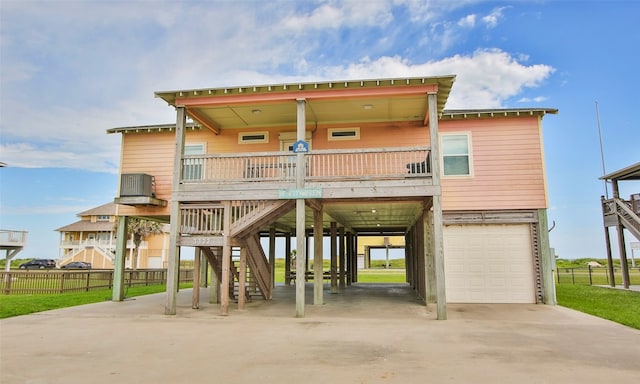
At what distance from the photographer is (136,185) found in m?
13.2

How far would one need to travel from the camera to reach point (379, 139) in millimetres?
12961

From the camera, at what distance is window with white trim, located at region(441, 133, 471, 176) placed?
509 inches

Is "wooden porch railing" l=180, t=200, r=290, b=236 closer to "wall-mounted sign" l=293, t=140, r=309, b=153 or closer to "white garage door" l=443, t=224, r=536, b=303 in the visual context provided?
"wall-mounted sign" l=293, t=140, r=309, b=153

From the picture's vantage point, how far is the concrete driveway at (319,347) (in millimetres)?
4910

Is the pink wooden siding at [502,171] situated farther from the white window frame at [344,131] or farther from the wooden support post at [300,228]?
the wooden support post at [300,228]

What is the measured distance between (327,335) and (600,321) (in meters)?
6.64

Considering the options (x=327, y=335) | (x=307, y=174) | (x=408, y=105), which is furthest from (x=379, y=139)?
(x=327, y=335)

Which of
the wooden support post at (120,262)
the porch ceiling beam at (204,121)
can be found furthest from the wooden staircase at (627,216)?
the wooden support post at (120,262)

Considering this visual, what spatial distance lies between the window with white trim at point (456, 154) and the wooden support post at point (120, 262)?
37.6 ft

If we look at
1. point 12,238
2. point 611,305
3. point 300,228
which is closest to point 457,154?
point 300,228

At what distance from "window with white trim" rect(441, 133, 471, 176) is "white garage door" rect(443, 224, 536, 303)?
1.88 meters

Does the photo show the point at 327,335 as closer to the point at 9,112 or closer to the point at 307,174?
the point at 307,174

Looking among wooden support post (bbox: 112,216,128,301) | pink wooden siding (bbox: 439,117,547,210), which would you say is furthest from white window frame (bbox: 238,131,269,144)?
pink wooden siding (bbox: 439,117,547,210)

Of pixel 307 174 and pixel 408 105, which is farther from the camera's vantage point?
pixel 408 105
